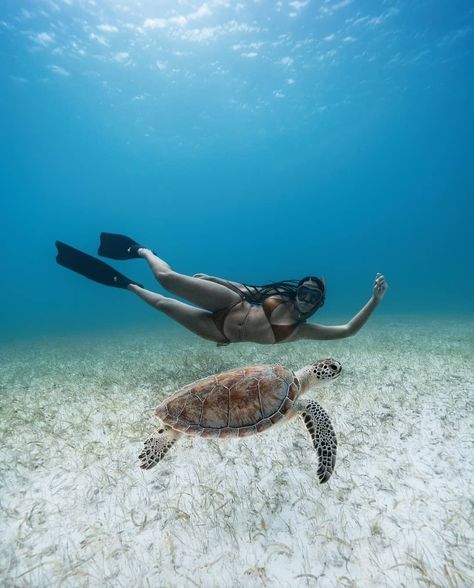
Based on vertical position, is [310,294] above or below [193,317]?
above

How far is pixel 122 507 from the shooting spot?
9.18 ft

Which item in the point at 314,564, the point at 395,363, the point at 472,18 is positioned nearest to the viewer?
the point at 314,564

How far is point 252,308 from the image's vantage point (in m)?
5.64

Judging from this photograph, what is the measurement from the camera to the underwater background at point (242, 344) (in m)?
2.38

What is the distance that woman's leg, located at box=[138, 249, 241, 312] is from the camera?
5.52 m

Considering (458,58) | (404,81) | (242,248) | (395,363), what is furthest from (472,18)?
(242,248)

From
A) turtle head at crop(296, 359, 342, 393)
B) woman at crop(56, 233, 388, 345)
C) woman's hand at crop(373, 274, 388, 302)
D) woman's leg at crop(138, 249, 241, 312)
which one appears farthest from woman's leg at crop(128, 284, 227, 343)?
woman's hand at crop(373, 274, 388, 302)

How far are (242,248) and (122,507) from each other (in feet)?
478

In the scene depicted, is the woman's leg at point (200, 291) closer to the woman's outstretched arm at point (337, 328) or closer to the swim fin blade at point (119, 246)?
the woman's outstretched arm at point (337, 328)

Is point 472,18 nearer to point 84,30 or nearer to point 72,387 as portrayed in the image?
point 84,30

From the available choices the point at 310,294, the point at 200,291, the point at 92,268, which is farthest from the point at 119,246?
the point at 310,294

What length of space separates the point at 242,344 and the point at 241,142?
67.3 meters

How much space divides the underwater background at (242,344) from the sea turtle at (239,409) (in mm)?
413

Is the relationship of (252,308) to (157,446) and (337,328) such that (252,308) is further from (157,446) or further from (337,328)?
(157,446)
